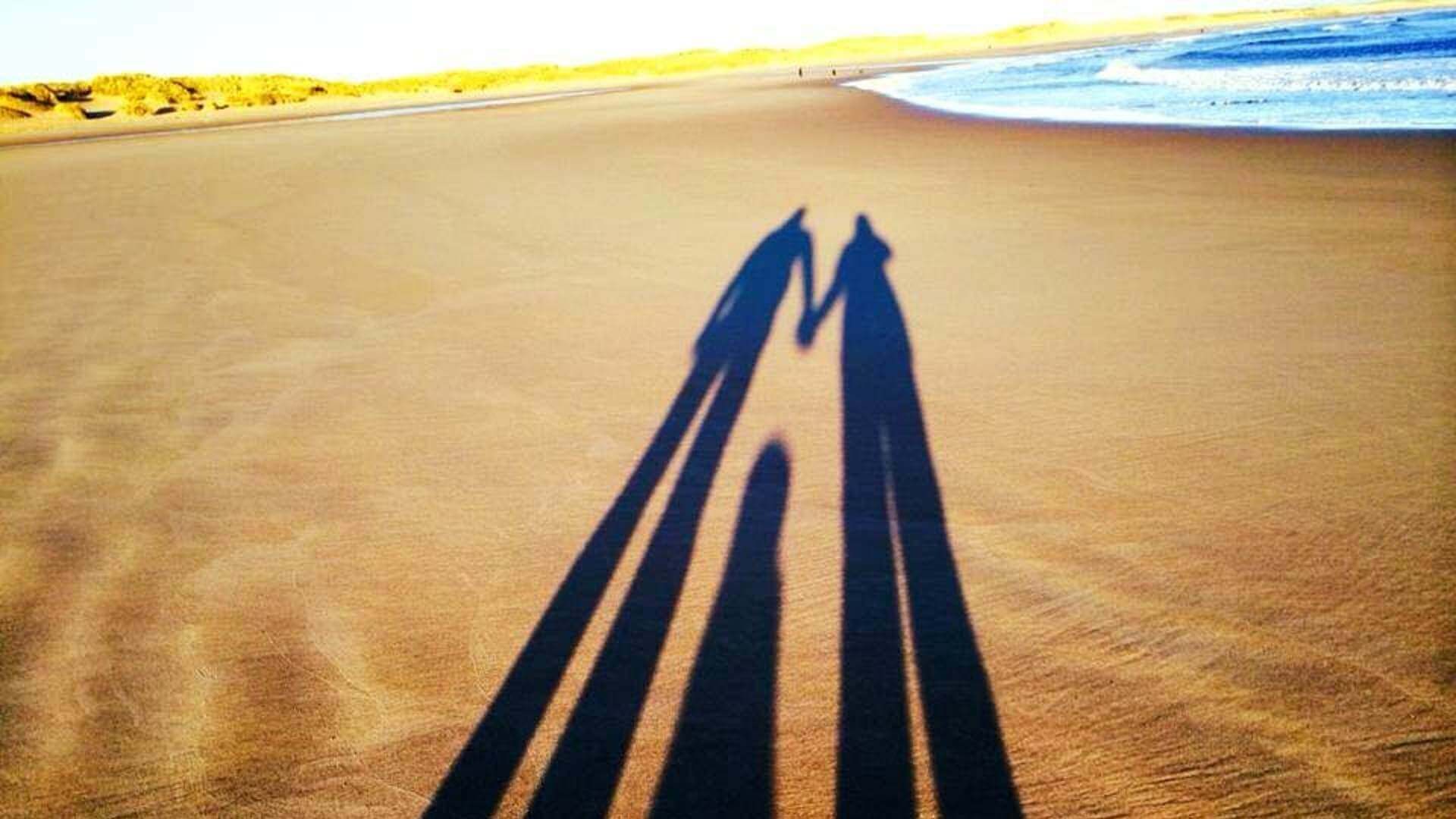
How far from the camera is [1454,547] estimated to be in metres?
2.59

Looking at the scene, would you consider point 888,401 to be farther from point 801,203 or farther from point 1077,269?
point 801,203

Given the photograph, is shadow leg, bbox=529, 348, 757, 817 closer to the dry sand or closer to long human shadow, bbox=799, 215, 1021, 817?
the dry sand

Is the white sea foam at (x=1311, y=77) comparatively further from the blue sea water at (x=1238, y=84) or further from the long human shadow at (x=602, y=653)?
the long human shadow at (x=602, y=653)

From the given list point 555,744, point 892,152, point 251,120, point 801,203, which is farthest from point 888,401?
point 251,120

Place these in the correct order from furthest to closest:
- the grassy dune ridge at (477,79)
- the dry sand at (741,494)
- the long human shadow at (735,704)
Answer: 1. the grassy dune ridge at (477,79)
2. the dry sand at (741,494)
3. the long human shadow at (735,704)

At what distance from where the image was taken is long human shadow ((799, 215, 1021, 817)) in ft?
6.29

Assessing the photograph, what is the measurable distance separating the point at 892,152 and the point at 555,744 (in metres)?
11.3

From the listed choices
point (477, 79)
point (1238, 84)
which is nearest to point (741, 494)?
point (1238, 84)

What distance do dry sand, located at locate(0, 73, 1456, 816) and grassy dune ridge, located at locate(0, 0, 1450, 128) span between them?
149 ft

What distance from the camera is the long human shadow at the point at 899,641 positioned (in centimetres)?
192

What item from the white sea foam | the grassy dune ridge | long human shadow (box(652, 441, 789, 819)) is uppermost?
the grassy dune ridge

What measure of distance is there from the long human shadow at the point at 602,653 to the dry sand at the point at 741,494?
5 centimetres

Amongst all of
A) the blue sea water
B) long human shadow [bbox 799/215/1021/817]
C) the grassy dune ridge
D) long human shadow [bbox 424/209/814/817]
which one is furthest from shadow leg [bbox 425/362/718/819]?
the grassy dune ridge

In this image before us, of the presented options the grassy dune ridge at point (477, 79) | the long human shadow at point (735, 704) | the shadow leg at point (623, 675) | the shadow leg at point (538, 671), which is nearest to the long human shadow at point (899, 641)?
the long human shadow at point (735, 704)
